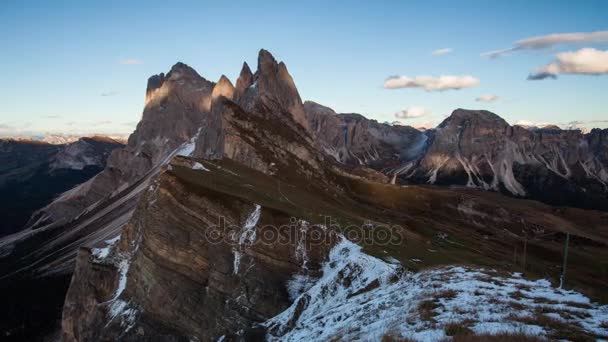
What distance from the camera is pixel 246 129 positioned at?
468ft

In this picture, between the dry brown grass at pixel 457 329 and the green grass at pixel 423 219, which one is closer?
the dry brown grass at pixel 457 329

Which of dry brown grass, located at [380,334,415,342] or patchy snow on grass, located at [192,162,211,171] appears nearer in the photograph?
dry brown grass, located at [380,334,415,342]

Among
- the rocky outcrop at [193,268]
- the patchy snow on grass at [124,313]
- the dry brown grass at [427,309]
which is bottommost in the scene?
the patchy snow on grass at [124,313]

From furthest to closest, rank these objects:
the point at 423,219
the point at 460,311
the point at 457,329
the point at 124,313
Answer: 1. the point at 423,219
2. the point at 124,313
3. the point at 460,311
4. the point at 457,329

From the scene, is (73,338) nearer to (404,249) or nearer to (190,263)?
(190,263)

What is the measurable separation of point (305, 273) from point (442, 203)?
4956 inches

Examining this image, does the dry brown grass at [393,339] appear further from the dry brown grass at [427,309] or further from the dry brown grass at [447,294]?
the dry brown grass at [447,294]

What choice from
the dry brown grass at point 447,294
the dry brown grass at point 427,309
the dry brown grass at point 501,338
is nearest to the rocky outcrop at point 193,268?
the dry brown grass at point 447,294

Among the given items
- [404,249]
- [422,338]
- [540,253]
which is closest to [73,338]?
[404,249]

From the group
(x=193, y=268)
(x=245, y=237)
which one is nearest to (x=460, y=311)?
(x=245, y=237)

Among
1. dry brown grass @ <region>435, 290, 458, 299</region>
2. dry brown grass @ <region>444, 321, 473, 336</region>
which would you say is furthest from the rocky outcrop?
dry brown grass @ <region>444, 321, 473, 336</region>

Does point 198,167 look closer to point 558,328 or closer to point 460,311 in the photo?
point 460,311

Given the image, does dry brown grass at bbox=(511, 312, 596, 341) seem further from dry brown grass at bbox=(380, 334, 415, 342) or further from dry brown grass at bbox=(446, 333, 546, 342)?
dry brown grass at bbox=(380, 334, 415, 342)

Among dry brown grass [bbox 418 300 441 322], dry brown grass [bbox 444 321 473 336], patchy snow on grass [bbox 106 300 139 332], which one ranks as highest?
dry brown grass [bbox 444 321 473 336]
